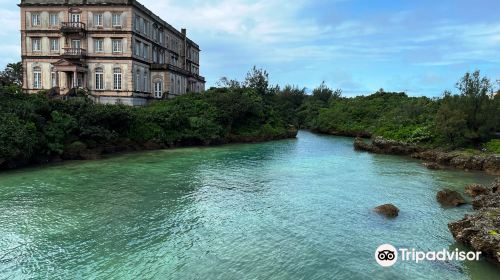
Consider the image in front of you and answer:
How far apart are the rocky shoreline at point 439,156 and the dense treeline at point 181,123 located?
5.43 feet

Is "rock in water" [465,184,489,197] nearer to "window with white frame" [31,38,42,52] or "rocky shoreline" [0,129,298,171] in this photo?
"rocky shoreline" [0,129,298,171]

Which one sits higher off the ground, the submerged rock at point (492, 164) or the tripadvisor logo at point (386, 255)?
the submerged rock at point (492, 164)

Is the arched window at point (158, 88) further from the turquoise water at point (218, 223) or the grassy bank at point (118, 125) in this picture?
the turquoise water at point (218, 223)

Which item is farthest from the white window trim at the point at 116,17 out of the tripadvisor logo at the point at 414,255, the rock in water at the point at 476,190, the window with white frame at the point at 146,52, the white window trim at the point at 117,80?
the tripadvisor logo at the point at 414,255

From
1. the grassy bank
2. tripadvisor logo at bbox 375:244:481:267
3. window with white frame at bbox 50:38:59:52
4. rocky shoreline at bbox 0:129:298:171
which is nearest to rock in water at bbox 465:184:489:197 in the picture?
tripadvisor logo at bbox 375:244:481:267

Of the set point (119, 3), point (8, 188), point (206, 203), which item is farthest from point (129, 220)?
point (119, 3)

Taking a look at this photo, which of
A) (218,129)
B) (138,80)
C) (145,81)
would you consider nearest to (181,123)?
(218,129)

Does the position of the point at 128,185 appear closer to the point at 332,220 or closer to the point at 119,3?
the point at 332,220

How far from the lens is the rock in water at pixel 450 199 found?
54.9 ft

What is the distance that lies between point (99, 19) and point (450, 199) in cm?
4094

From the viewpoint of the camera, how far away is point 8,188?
19.0 metres

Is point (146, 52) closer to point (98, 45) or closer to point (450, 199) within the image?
point (98, 45)

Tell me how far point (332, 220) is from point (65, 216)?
32.1ft

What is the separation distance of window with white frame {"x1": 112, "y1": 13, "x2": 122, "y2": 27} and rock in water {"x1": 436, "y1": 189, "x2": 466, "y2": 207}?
3867 cm
